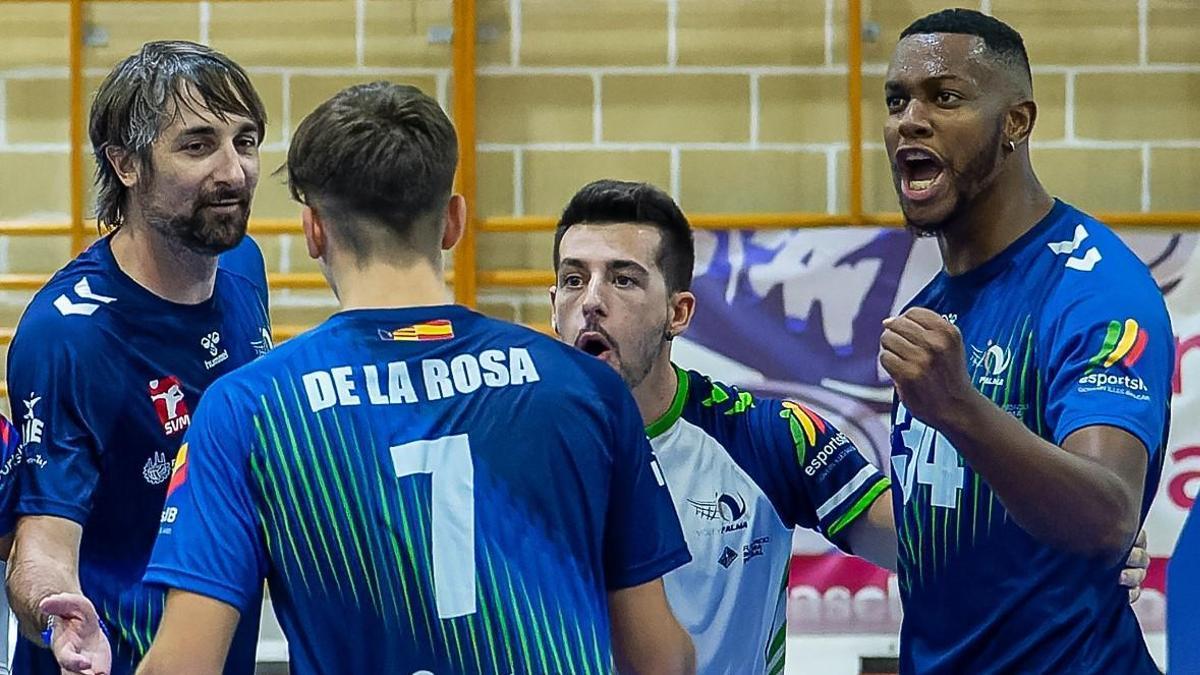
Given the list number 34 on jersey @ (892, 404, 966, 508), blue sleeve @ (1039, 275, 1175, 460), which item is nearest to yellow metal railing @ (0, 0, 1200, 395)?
number 34 on jersey @ (892, 404, 966, 508)

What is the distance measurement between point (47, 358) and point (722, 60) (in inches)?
105

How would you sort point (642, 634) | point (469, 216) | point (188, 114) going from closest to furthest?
point (642, 634) → point (188, 114) → point (469, 216)

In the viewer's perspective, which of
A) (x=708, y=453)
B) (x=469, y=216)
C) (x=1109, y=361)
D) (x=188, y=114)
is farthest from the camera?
(x=469, y=216)

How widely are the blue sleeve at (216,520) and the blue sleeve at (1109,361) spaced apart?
3.44 feet

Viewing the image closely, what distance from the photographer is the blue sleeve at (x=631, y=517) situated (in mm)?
2113

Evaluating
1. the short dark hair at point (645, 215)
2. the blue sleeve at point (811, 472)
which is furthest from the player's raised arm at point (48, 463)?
the blue sleeve at point (811, 472)

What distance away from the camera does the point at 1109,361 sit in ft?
7.41

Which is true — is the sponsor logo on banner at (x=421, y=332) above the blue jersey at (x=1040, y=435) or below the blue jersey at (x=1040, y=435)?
above

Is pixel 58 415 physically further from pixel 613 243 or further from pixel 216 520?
pixel 613 243

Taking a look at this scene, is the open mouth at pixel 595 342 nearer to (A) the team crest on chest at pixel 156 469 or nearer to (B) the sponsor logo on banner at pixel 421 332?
(A) the team crest on chest at pixel 156 469

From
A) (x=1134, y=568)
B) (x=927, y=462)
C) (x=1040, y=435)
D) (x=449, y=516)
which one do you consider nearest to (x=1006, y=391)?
(x=1040, y=435)

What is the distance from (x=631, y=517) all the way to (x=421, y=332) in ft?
1.17

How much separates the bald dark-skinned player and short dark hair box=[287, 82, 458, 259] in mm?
593

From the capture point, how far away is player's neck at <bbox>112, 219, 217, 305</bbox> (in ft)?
9.57
